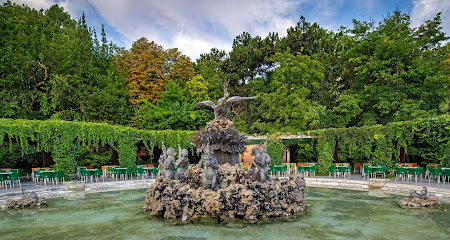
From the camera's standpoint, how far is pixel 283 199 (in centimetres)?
921

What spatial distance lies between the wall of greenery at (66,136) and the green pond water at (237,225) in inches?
250

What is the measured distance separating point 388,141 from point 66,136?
725 inches

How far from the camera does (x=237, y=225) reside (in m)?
7.99

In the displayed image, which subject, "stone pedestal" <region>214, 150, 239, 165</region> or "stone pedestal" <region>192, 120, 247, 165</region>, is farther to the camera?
"stone pedestal" <region>214, 150, 239, 165</region>

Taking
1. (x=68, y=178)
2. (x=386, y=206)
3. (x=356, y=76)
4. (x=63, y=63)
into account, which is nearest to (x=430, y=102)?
(x=356, y=76)

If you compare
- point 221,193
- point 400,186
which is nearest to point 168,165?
point 221,193

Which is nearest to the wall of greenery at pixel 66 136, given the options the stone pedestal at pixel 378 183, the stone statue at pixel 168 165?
the stone statue at pixel 168 165

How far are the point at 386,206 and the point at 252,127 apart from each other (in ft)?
58.5

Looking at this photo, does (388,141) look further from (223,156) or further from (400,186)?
(223,156)

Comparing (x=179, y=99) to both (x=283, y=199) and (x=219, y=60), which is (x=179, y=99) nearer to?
(x=219, y=60)

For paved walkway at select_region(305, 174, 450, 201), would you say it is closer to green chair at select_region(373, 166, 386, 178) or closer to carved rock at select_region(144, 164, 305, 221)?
green chair at select_region(373, 166, 386, 178)

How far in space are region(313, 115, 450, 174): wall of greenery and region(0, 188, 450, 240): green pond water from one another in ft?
22.0

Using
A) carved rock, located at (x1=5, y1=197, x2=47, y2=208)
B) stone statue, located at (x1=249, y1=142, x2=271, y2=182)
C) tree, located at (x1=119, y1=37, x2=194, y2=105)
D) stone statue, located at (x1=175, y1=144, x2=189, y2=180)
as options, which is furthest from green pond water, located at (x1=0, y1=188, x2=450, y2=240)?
tree, located at (x1=119, y1=37, x2=194, y2=105)

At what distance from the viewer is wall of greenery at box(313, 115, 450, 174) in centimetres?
1568
